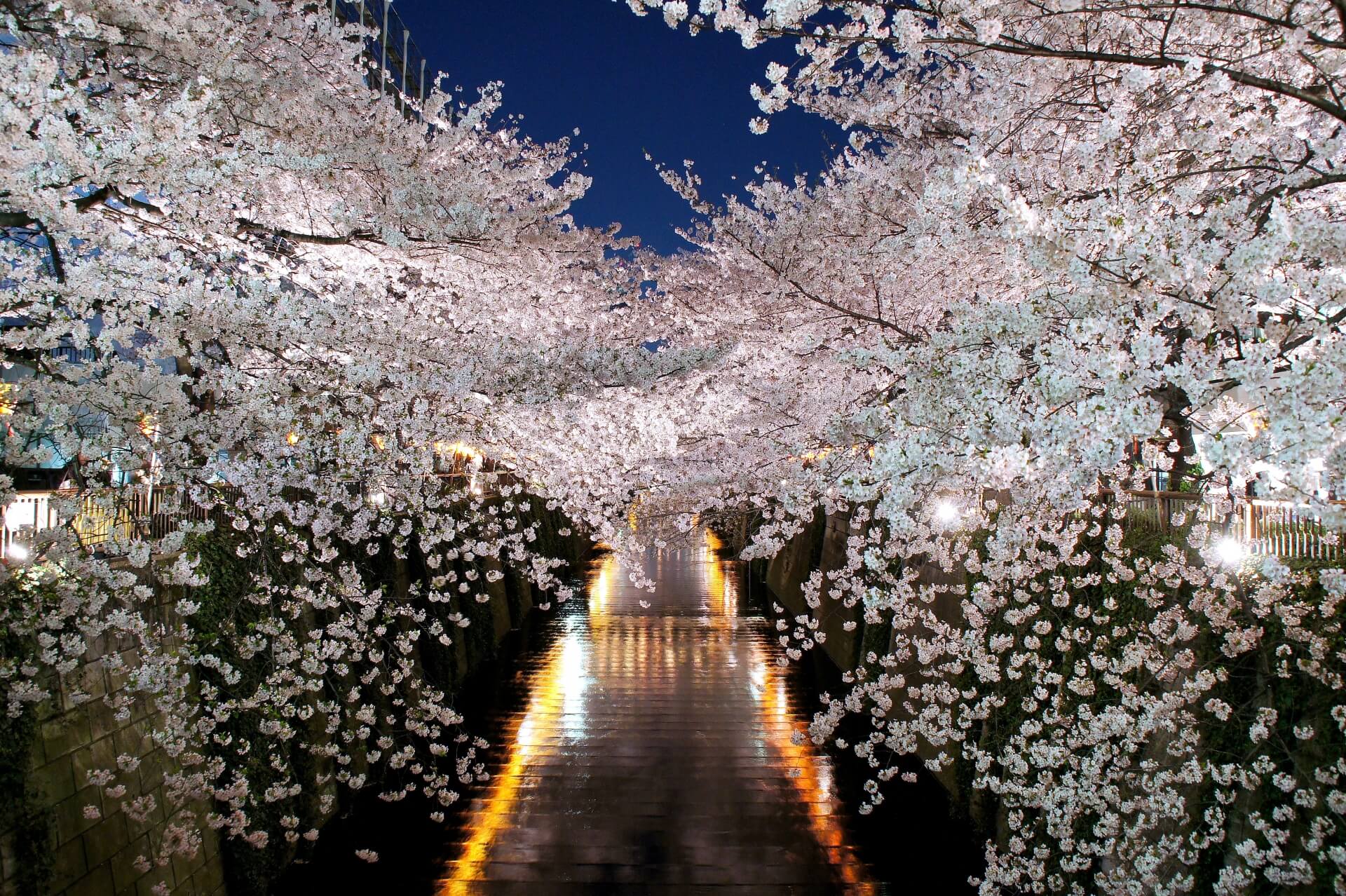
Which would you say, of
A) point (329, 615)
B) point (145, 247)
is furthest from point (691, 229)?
point (145, 247)

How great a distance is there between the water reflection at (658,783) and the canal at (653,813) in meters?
0.03

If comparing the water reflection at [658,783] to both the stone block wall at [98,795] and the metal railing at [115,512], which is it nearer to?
the stone block wall at [98,795]

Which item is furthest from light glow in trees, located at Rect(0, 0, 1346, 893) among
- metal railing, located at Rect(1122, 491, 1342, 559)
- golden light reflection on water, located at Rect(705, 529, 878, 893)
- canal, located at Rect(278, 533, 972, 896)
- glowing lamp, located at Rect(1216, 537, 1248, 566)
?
golden light reflection on water, located at Rect(705, 529, 878, 893)

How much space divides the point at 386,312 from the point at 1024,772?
324 inches

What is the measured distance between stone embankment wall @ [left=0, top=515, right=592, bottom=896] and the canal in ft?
6.57

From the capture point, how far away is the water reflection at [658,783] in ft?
27.6

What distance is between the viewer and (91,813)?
5359 millimetres

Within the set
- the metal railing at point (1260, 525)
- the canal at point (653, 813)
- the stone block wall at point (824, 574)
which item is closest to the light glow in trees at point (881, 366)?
the metal railing at point (1260, 525)

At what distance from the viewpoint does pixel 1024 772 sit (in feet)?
23.6

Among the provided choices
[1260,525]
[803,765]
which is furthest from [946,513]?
[803,765]

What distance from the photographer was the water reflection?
8398mm

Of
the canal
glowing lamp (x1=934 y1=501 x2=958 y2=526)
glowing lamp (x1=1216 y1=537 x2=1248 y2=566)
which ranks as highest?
glowing lamp (x1=934 y1=501 x2=958 y2=526)

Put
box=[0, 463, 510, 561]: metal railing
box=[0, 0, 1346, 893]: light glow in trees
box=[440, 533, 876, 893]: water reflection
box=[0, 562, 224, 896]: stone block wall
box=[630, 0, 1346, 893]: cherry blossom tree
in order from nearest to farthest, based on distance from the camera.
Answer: box=[630, 0, 1346, 893]: cherry blossom tree, box=[0, 0, 1346, 893]: light glow in trees, box=[0, 463, 510, 561]: metal railing, box=[0, 562, 224, 896]: stone block wall, box=[440, 533, 876, 893]: water reflection

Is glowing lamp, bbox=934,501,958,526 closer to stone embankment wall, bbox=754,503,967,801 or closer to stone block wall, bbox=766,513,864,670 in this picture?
stone embankment wall, bbox=754,503,967,801
